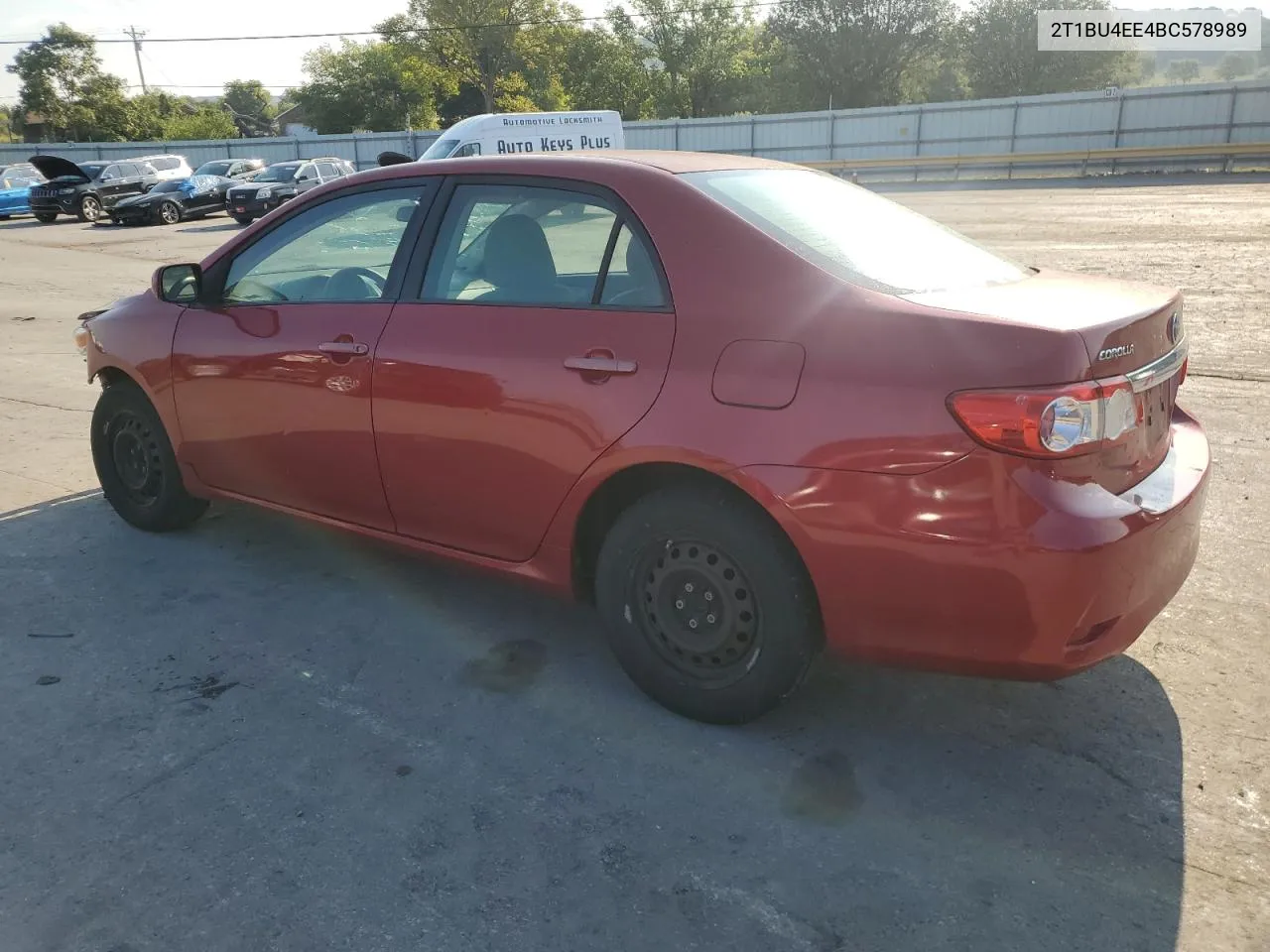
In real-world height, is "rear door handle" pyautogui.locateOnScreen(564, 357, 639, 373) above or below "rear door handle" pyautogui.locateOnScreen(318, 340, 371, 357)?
above

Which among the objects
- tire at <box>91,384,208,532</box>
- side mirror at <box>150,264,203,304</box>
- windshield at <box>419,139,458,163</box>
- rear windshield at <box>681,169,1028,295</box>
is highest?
windshield at <box>419,139,458,163</box>

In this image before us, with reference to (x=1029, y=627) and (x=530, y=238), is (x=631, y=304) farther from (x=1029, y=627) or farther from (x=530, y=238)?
(x=1029, y=627)

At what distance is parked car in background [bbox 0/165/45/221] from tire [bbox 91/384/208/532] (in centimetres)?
→ 2892

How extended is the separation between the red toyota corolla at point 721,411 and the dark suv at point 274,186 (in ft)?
72.9

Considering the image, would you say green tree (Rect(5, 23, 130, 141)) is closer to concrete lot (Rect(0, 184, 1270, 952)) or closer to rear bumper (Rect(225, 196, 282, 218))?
rear bumper (Rect(225, 196, 282, 218))

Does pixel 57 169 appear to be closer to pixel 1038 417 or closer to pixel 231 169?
pixel 231 169

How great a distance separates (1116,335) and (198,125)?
6693 centimetres

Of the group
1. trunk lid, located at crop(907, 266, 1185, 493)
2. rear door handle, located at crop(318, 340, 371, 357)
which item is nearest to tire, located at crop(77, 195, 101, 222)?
rear door handle, located at crop(318, 340, 371, 357)

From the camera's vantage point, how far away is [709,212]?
9.74ft

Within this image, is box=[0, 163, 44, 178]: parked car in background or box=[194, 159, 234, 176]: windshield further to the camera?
box=[0, 163, 44, 178]: parked car in background

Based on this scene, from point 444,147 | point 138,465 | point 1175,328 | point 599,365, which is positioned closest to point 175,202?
point 444,147

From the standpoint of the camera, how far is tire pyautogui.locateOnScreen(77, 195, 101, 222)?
91.9ft

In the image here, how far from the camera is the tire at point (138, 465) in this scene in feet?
15.0

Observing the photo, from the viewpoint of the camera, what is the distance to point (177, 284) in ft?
14.2
